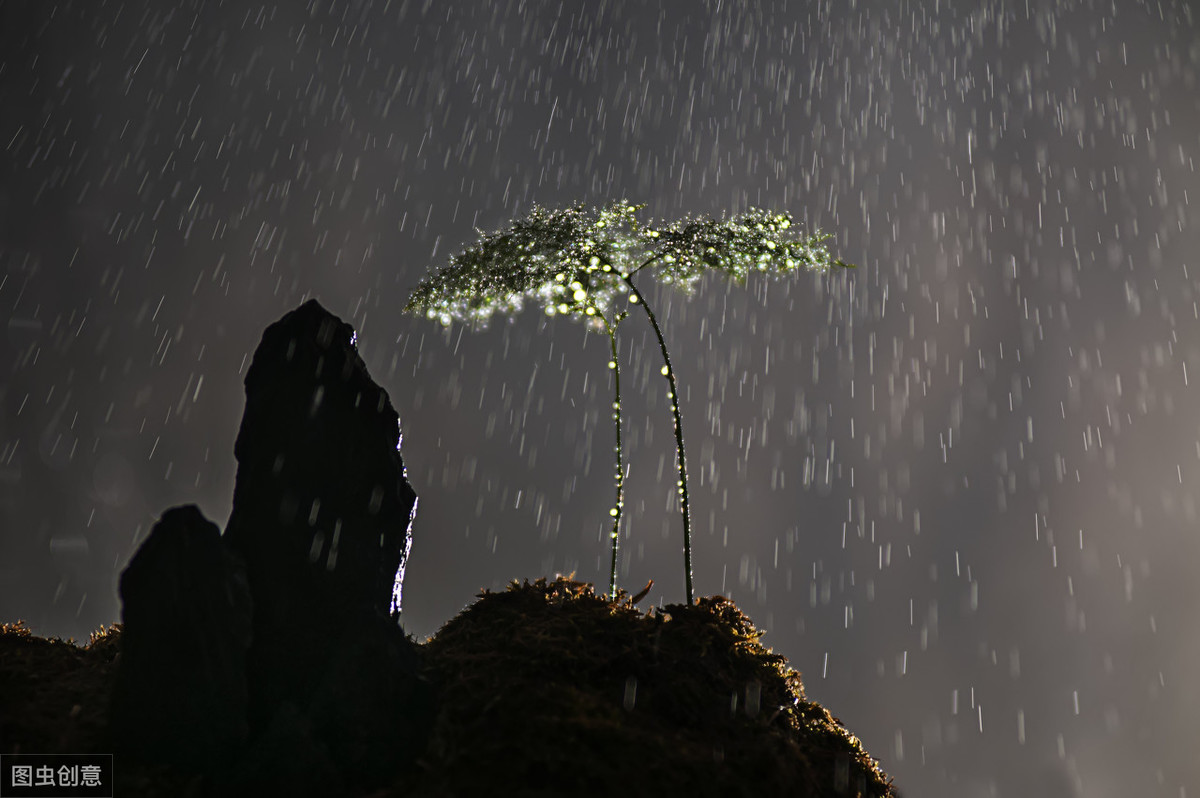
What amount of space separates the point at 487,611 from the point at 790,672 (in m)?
1.93

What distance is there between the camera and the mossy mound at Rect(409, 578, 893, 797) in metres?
3.24

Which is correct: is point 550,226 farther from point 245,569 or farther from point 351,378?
point 245,569

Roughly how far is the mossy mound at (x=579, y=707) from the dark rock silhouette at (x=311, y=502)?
0.58m

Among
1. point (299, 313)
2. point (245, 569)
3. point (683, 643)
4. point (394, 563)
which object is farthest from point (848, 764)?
point (299, 313)

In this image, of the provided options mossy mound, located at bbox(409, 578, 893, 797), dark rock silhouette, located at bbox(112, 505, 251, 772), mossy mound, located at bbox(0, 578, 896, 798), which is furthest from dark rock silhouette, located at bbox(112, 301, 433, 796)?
mossy mound, located at bbox(409, 578, 893, 797)

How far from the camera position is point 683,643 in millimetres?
4426

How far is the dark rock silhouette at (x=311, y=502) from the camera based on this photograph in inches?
158

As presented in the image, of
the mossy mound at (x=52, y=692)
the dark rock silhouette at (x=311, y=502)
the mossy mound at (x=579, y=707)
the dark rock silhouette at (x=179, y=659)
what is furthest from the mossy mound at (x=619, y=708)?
the mossy mound at (x=52, y=692)

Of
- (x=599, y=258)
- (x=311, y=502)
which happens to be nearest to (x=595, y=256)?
(x=599, y=258)

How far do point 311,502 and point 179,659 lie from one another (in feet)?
3.21

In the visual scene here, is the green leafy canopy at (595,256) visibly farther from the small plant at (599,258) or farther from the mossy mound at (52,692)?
the mossy mound at (52,692)

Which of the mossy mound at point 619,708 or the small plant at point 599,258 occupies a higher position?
the small plant at point 599,258

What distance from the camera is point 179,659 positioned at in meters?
3.53

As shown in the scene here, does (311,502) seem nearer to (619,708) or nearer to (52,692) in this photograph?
(52,692)
